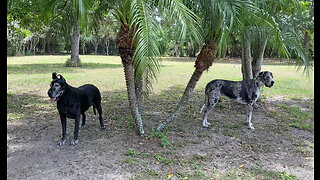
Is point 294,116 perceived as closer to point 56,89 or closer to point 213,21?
point 213,21

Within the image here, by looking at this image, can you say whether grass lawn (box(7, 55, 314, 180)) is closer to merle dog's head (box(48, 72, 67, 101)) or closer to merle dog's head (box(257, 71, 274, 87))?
merle dog's head (box(257, 71, 274, 87))

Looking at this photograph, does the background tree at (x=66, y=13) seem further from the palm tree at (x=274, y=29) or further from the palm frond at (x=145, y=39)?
the palm tree at (x=274, y=29)

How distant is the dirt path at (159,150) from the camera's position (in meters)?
3.97

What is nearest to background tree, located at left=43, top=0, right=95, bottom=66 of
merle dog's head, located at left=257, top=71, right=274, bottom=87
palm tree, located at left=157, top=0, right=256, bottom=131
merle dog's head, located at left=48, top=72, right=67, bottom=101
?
merle dog's head, located at left=48, top=72, right=67, bottom=101

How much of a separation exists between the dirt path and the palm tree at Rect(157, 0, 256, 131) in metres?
0.91

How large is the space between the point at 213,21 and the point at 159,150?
2.50 metres

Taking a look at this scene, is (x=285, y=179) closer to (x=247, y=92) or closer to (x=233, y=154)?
(x=233, y=154)

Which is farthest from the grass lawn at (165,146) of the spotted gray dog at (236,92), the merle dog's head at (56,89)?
the merle dog's head at (56,89)

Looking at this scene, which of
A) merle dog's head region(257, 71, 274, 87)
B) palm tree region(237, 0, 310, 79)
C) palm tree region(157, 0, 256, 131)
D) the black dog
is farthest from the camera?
merle dog's head region(257, 71, 274, 87)

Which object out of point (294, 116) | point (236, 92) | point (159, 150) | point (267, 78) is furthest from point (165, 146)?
point (294, 116)

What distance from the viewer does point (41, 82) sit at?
12531mm

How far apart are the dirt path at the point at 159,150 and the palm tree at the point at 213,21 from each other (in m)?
0.91

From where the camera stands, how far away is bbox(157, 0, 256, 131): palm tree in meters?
3.96

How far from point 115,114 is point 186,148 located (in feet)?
9.53
